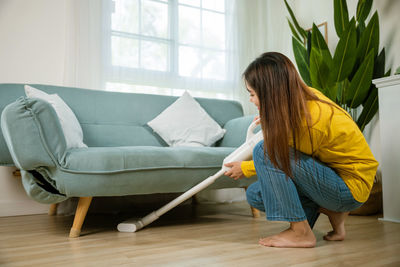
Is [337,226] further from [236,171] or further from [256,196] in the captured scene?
[236,171]

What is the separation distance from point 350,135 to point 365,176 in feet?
0.56

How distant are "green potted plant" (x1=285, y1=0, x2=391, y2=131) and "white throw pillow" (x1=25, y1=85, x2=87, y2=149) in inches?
59.2

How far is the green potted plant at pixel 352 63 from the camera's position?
226cm

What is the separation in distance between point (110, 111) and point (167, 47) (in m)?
0.90

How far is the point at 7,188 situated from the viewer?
2.27 meters

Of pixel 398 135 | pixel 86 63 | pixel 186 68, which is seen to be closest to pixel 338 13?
pixel 398 135

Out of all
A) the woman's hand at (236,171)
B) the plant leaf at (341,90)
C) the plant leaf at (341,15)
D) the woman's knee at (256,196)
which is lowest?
the woman's knee at (256,196)

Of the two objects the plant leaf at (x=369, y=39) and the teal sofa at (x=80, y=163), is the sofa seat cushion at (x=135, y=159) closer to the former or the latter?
the teal sofa at (x=80, y=163)

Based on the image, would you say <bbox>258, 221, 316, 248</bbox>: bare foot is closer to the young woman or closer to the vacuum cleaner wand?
the young woman

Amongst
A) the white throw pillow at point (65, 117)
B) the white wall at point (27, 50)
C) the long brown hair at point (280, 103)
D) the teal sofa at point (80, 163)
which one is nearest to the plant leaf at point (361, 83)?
the teal sofa at point (80, 163)

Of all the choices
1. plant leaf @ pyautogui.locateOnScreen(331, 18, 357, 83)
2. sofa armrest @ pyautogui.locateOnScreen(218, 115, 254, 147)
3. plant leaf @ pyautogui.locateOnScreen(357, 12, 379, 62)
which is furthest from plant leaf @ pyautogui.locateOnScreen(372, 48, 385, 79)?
sofa armrest @ pyautogui.locateOnScreen(218, 115, 254, 147)

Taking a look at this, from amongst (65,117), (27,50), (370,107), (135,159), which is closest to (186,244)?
(135,159)

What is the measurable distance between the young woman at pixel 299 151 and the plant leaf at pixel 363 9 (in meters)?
1.40

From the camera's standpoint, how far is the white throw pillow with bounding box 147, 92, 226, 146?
2.31 meters
